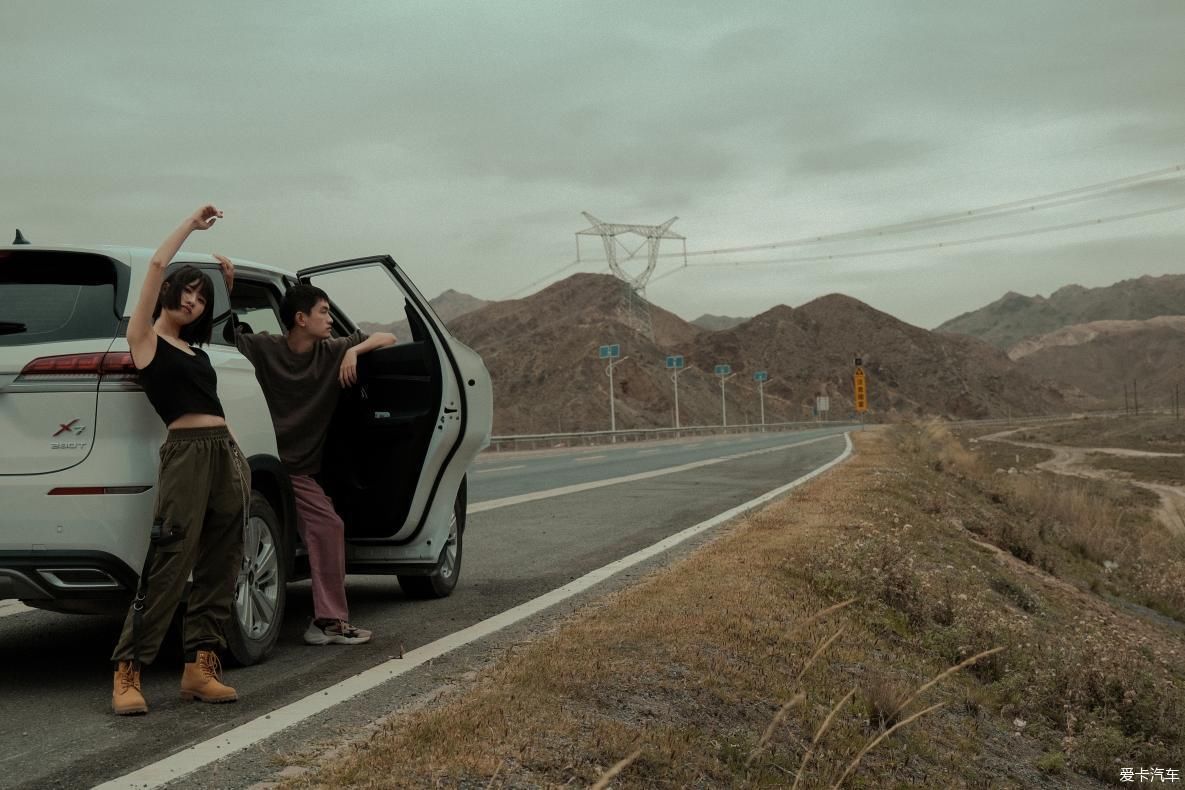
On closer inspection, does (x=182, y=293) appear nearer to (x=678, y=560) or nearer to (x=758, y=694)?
(x=758, y=694)

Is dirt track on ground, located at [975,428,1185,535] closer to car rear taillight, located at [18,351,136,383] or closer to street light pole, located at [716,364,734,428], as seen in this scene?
street light pole, located at [716,364,734,428]

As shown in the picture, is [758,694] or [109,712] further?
[758,694]

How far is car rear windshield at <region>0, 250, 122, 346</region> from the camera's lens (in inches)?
192

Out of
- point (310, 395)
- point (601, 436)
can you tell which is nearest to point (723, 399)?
point (601, 436)

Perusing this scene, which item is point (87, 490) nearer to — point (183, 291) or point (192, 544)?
point (192, 544)

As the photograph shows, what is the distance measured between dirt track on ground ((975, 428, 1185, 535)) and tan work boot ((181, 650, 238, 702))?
26157 mm

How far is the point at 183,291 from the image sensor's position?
4781 mm

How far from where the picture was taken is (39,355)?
A: 4754 mm

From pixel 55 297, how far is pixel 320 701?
2033 mm

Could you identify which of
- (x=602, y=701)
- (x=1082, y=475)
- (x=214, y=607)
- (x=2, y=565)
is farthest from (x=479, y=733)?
(x=1082, y=475)

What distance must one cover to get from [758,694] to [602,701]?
0.98 m
